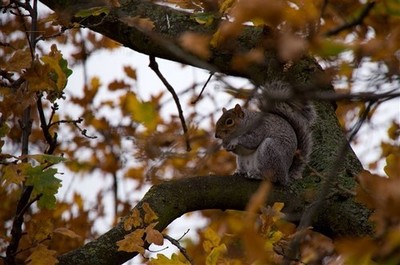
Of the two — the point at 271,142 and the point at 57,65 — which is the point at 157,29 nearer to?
the point at 57,65

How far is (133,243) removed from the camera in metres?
2.81

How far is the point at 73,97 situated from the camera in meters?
6.03

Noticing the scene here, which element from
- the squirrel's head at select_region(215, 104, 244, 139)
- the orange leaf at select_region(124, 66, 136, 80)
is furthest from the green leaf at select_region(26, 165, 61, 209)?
the orange leaf at select_region(124, 66, 136, 80)

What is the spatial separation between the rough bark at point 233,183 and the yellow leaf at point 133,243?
0.16 metres

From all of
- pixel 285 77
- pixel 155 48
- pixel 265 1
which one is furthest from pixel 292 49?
pixel 155 48

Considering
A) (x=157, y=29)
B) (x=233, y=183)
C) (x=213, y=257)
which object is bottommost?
(x=213, y=257)

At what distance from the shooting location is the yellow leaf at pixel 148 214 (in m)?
2.87

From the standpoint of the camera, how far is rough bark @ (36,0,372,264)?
9.78 ft

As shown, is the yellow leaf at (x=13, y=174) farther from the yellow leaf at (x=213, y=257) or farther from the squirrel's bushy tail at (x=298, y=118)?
the squirrel's bushy tail at (x=298, y=118)

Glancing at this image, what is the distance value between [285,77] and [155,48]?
2.37 ft

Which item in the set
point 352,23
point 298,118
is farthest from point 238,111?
point 352,23

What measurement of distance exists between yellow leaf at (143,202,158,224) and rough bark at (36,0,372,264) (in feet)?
0.45

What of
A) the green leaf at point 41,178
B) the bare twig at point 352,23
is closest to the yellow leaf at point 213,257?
the green leaf at point 41,178

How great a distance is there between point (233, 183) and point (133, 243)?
62 cm
